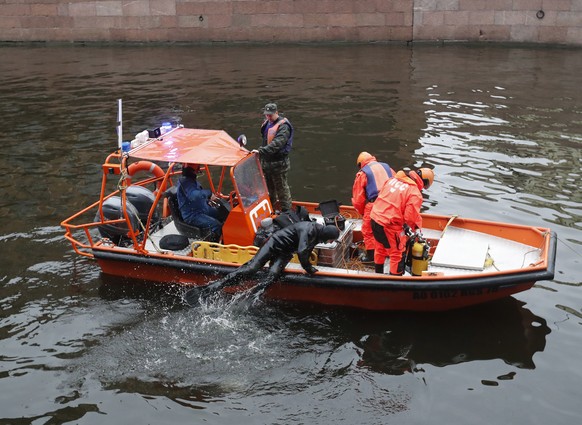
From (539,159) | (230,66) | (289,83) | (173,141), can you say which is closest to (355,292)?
(173,141)

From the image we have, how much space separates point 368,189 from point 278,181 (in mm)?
2158

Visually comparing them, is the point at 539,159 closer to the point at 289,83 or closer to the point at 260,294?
the point at 260,294

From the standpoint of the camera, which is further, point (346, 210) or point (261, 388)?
point (346, 210)

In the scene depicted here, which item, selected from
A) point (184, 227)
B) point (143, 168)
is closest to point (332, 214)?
point (184, 227)

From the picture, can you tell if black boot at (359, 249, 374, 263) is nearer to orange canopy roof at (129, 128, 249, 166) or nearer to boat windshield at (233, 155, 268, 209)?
boat windshield at (233, 155, 268, 209)

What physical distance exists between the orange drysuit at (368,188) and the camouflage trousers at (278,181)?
1.83 meters

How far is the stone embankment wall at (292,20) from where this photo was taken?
24203 millimetres

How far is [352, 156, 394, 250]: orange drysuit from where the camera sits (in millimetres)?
8852

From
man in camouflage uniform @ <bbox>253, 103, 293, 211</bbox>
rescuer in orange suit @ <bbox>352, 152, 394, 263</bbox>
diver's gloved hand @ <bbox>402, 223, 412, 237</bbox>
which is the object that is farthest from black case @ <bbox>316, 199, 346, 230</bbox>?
diver's gloved hand @ <bbox>402, 223, 412, 237</bbox>

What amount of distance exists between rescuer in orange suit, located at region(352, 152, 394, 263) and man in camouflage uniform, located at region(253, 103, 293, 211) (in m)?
1.71

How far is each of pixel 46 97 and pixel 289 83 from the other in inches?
300

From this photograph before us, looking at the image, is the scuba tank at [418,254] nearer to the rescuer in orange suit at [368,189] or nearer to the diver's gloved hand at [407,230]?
the diver's gloved hand at [407,230]

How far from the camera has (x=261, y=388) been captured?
283 inches

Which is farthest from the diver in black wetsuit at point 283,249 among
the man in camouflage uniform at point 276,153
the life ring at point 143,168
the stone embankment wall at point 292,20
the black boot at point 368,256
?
the stone embankment wall at point 292,20
